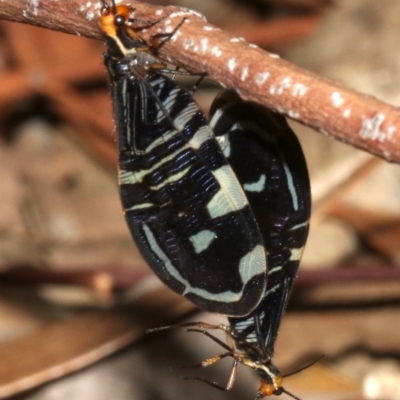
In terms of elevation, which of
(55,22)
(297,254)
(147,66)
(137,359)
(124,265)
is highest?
(55,22)

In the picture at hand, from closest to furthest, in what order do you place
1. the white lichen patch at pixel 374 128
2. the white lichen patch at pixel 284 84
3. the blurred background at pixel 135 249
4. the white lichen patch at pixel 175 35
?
the white lichen patch at pixel 374 128 < the white lichen patch at pixel 284 84 < the white lichen patch at pixel 175 35 < the blurred background at pixel 135 249

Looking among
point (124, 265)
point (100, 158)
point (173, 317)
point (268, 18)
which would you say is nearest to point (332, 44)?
point (268, 18)

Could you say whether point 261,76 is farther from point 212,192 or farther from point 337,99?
point 212,192

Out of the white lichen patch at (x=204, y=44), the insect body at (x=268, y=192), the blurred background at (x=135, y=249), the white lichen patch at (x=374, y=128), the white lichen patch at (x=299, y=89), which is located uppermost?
the white lichen patch at (x=204, y=44)

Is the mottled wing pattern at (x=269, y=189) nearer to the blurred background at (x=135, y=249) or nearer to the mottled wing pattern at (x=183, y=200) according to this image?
the mottled wing pattern at (x=183, y=200)

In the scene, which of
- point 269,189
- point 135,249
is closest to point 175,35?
point 269,189

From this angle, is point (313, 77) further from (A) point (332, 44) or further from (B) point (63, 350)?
(A) point (332, 44)

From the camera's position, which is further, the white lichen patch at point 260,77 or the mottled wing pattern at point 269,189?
the mottled wing pattern at point 269,189

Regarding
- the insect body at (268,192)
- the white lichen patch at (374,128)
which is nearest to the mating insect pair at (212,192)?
the insect body at (268,192)
